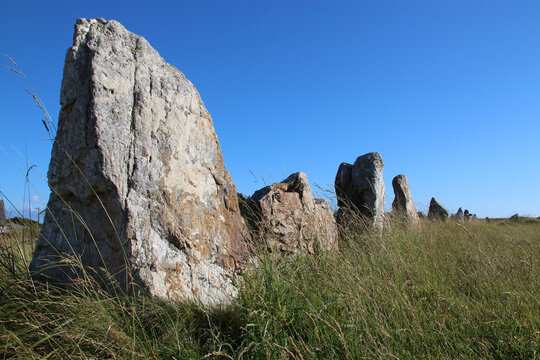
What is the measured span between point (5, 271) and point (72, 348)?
1405 mm

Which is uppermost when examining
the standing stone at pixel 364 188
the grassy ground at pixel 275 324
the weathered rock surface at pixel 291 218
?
the standing stone at pixel 364 188

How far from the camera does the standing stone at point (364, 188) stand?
732cm

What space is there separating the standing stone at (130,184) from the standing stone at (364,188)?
12.9 ft

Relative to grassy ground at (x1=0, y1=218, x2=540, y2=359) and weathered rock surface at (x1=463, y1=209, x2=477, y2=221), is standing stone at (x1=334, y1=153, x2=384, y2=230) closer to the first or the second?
grassy ground at (x1=0, y1=218, x2=540, y2=359)

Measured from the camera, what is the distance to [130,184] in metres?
3.35

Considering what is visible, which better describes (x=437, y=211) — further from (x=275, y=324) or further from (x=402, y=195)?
(x=275, y=324)

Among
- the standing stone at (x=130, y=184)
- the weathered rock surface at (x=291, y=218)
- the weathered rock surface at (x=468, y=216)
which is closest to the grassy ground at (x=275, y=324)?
the standing stone at (x=130, y=184)

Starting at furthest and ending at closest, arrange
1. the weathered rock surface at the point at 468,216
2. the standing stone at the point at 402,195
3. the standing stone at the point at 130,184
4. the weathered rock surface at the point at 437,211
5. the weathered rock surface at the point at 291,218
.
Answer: the weathered rock surface at the point at 468,216, the weathered rock surface at the point at 437,211, the standing stone at the point at 402,195, the weathered rock surface at the point at 291,218, the standing stone at the point at 130,184

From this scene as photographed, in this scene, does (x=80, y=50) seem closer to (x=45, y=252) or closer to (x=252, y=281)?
(x=45, y=252)

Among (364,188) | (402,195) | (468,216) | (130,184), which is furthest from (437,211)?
(130,184)

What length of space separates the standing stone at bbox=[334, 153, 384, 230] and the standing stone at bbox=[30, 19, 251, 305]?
3.93 metres

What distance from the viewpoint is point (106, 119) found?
3.36 metres

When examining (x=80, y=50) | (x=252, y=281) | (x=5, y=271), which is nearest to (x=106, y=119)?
(x=80, y=50)

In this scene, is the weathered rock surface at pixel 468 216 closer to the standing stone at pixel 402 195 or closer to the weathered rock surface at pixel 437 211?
the weathered rock surface at pixel 437 211
